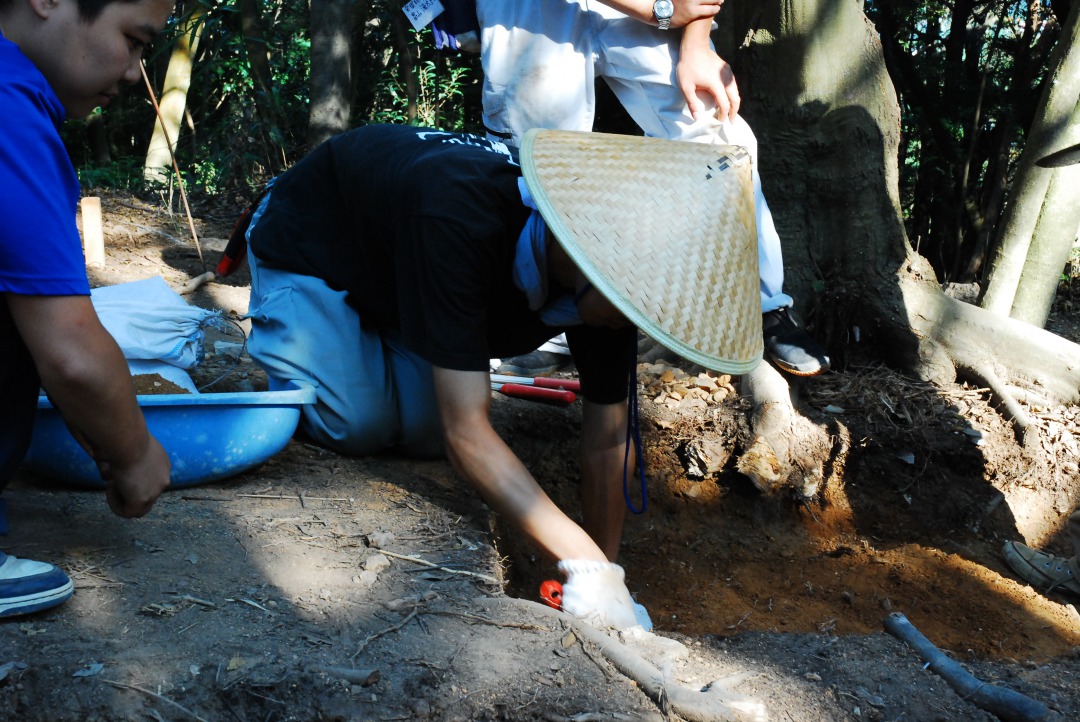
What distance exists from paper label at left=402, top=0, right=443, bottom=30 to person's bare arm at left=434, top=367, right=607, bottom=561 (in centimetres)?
166

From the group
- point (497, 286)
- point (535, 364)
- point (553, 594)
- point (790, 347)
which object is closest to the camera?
point (553, 594)

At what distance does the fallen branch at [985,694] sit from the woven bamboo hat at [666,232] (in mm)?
836

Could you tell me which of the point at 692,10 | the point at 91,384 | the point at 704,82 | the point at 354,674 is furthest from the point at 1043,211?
the point at 91,384

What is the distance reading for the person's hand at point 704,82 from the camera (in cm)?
285

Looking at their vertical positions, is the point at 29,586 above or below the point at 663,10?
below

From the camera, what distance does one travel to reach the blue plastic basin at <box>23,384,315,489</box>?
218 cm

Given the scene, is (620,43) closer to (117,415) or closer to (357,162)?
(357,162)

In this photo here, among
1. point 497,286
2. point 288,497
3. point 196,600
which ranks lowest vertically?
point 288,497

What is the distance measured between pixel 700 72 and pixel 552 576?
64.3 inches

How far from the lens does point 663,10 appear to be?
2803 mm

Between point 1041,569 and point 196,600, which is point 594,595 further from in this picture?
point 1041,569

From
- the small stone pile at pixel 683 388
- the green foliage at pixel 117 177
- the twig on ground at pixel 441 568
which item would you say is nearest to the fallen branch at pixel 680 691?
the twig on ground at pixel 441 568

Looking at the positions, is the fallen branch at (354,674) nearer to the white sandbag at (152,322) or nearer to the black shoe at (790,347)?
the white sandbag at (152,322)

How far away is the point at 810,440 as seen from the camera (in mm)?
3303
